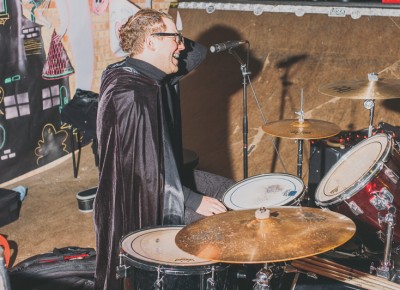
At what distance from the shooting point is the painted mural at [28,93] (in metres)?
5.28

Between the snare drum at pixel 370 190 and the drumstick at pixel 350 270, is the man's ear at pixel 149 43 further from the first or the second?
the drumstick at pixel 350 270

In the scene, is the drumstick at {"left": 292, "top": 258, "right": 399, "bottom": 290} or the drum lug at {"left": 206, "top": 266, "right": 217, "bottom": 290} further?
the drumstick at {"left": 292, "top": 258, "right": 399, "bottom": 290}

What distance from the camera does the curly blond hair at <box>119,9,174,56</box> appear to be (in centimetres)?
299

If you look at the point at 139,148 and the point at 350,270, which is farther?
the point at 139,148

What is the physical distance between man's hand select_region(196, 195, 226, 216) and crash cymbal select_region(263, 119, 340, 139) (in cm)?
87

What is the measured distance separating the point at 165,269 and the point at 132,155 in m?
0.75

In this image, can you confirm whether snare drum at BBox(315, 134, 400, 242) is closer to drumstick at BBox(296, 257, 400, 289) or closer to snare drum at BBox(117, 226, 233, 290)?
drumstick at BBox(296, 257, 400, 289)

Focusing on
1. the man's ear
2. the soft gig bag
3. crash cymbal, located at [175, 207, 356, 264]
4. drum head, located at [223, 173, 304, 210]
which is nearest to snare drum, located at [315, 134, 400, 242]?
drum head, located at [223, 173, 304, 210]

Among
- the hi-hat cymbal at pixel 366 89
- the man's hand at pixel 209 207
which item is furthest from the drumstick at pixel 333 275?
the hi-hat cymbal at pixel 366 89

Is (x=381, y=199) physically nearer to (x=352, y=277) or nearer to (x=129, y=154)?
(x=352, y=277)

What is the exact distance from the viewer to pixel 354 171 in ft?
9.87

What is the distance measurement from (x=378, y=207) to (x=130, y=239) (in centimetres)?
126

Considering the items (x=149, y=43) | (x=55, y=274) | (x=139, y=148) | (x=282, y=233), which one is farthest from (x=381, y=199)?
(x=55, y=274)

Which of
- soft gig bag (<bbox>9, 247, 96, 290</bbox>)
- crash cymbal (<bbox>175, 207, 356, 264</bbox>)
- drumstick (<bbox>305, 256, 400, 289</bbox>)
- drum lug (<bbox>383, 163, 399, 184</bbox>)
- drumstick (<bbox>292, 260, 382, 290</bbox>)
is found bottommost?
soft gig bag (<bbox>9, 247, 96, 290</bbox>)
